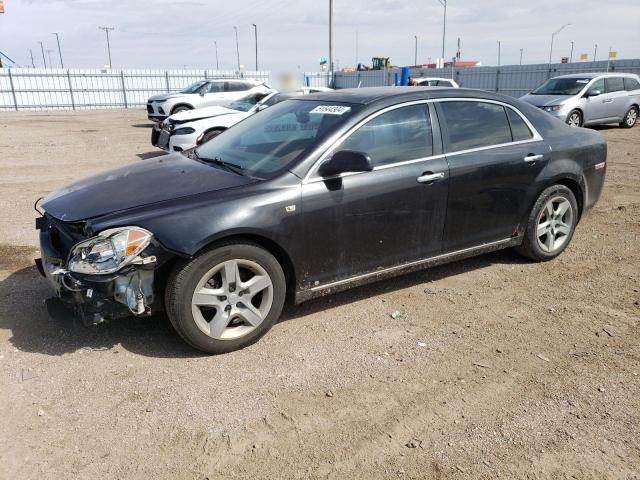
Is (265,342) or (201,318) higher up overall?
(201,318)

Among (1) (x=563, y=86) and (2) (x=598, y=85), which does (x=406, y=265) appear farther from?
(2) (x=598, y=85)

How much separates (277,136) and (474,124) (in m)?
1.69

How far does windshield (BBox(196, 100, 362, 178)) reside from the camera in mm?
3959

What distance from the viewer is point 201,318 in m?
3.50

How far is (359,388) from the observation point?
3258 mm

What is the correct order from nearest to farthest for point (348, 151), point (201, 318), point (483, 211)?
point (201, 318) → point (348, 151) → point (483, 211)

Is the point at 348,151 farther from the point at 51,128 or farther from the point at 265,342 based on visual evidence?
the point at 51,128

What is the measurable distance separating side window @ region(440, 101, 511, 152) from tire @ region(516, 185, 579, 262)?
737 millimetres

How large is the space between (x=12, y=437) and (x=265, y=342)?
5.26ft

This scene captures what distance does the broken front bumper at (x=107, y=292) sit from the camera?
3.27m

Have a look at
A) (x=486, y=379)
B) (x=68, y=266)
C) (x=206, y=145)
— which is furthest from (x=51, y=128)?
(x=486, y=379)

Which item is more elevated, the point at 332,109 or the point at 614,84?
the point at 332,109

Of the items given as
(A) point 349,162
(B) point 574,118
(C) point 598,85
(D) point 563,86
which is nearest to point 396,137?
(A) point 349,162

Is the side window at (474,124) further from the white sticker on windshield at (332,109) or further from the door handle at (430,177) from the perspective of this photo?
the white sticker on windshield at (332,109)
